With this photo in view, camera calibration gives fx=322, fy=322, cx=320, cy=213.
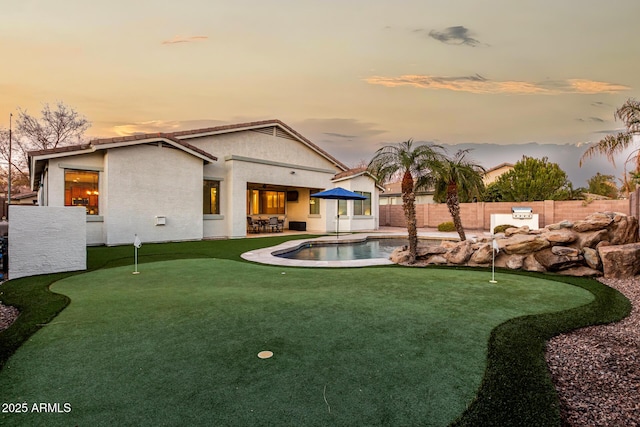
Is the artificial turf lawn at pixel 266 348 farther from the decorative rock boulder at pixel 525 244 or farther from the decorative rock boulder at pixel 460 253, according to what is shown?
the decorative rock boulder at pixel 460 253

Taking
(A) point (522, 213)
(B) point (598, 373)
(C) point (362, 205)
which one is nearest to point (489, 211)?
(A) point (522, 213)

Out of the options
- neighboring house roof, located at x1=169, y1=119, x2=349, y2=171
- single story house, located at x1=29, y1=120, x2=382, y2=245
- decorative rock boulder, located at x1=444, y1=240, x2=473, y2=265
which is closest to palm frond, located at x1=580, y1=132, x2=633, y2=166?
decorative rock boulder, located at x1=444, y1=240, x2=473, y2=265

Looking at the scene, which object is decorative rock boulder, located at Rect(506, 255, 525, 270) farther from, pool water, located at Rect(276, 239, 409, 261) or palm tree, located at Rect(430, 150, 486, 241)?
palm tree, located at Rect(430, 150, 486, 241)

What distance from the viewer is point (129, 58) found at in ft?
42.3

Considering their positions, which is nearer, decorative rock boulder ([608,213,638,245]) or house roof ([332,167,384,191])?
decorative rock boulder ([608,213,638,245])

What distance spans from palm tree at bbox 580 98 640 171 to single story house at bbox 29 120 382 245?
1366 centimetres

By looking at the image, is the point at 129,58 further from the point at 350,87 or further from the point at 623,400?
the point at 623,400

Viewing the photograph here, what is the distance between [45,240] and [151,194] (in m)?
6.63

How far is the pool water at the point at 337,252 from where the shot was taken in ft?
37.6

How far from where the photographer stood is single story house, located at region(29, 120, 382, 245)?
41.8 ft

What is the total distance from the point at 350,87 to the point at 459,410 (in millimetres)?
15860

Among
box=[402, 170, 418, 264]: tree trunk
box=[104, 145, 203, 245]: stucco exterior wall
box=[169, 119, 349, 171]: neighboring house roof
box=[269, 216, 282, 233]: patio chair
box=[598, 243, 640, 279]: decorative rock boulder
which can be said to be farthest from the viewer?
box=[269, 216, 282, 233]: patio chair

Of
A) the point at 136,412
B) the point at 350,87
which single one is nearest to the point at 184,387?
the point at 136,412

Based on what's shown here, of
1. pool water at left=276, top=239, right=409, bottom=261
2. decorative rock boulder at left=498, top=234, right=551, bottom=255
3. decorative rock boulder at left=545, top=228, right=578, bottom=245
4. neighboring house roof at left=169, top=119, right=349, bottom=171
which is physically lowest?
pool water at left=276, top=239, right=409, bottom=261
